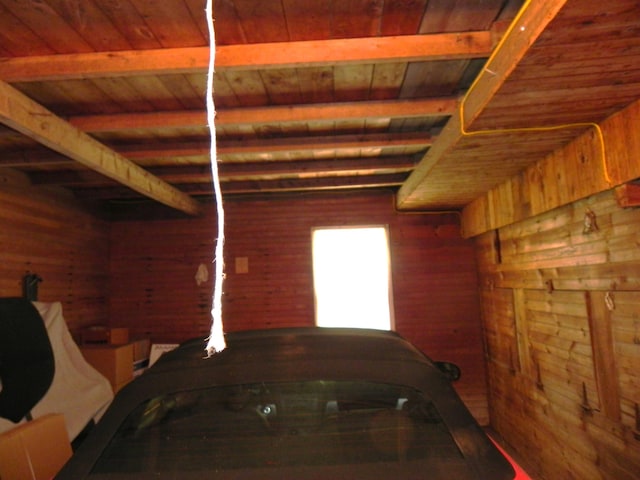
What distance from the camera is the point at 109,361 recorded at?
14.4ft

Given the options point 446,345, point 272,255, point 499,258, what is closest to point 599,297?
point 499,258

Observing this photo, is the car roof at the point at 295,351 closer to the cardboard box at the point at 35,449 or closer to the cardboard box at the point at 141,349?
the cardboard box at the point at 35,449

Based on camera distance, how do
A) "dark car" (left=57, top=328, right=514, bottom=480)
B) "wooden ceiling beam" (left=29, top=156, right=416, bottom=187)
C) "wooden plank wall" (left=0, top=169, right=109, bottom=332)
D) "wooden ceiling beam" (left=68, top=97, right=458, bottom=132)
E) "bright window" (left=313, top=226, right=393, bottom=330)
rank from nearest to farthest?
"dark car" (left=57, top=328, right=514, bottom=480) < "wooden ceiling beam" (left=68, top=97, right=458, bottom=132) < "wooden plank wall" (left=0, top=169, right=109, bottom=332) < "wooden ceiling beam" (left=29, top=156, right=416, bottom=187) < "bright window" (left=313, top=226, right=393, bottom=330)

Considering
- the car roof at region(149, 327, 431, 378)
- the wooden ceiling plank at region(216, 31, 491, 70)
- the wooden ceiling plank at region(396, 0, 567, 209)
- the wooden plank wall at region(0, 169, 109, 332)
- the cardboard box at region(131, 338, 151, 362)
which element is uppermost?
the wooden ceiling plank at region(216, 31, 491, 70)

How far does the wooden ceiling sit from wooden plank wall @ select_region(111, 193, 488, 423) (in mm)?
1701

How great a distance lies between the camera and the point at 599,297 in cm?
269

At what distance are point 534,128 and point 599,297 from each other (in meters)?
1.24

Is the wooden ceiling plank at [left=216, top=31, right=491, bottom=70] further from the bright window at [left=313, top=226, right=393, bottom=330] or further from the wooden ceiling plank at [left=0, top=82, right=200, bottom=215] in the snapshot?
the bright window at [left=313, top=226, right=393, bottom=330]

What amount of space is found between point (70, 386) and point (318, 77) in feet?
11.2

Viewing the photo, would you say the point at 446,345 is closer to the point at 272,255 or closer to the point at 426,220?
the point at 426,220

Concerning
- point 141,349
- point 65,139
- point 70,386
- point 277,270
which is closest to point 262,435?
point 65,139

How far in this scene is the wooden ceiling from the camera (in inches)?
69.6

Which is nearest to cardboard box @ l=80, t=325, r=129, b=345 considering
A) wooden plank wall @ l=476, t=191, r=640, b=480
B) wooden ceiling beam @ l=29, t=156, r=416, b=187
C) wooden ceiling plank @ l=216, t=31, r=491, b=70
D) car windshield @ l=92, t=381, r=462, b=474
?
wooden ceiling beam @ l=29, t=156, r=416, b=187

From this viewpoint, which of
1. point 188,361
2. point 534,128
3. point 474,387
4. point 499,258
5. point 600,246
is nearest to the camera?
point 188,361
